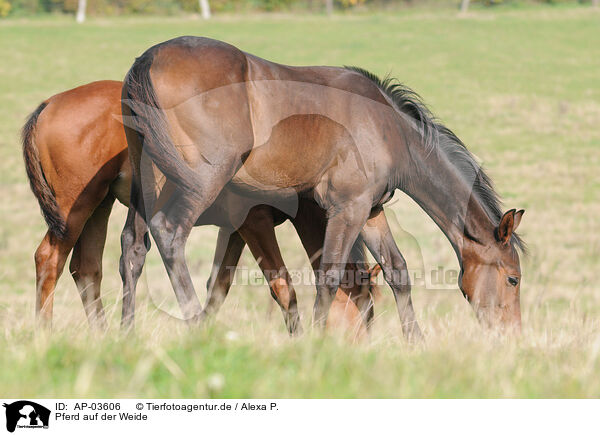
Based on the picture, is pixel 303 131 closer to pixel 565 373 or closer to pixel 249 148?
pixel 249 148

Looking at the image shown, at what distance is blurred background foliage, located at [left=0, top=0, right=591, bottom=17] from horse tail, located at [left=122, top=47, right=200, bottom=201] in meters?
38.7

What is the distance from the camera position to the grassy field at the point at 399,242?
2854mm

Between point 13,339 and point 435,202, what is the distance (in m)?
3.05

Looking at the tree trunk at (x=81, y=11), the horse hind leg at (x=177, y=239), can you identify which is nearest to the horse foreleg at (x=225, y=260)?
the horse hind leg at (x=177, y=239)

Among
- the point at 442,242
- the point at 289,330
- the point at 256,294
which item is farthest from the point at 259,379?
the point at 442,242

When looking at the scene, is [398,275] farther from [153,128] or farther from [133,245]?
[153,128]

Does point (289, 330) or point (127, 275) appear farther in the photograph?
point (289, 330)

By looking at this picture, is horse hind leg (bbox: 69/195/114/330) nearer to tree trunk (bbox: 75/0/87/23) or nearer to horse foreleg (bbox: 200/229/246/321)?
horse foreleg (bbox: 200/229/246/321)

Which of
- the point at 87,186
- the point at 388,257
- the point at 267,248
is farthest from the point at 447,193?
the point at 87,186

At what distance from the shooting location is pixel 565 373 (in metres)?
3.11

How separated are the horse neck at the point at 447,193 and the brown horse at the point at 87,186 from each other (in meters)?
0.79

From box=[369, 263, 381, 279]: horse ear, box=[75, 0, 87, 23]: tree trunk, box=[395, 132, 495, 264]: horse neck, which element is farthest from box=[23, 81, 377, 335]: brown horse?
box=[75, 0, 87, 23]: tree trunk

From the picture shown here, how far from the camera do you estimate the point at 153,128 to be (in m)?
4.10
